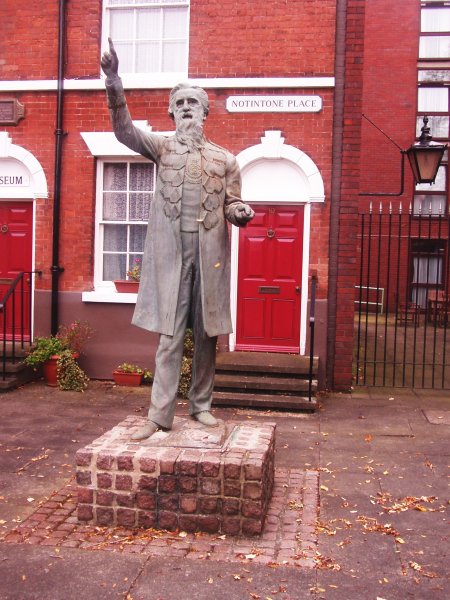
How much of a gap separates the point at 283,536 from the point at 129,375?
5.30m

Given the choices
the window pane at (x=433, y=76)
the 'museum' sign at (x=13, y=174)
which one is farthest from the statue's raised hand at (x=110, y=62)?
the window pane at (x=433, y=76)

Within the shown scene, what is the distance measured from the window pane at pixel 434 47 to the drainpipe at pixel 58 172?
564 inches

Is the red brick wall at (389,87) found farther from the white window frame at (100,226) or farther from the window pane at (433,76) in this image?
the white window frame at (100,226)

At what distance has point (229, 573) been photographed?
11.8ft

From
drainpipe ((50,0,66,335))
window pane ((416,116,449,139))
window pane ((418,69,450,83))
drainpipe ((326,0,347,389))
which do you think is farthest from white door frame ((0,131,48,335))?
window pane ((418,69,450,83))

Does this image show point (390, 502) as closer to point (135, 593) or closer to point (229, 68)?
point (135, 593)

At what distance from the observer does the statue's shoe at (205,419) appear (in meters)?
4.58

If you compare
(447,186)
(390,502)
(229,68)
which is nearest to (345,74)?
(229,68)

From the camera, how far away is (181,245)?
440cm

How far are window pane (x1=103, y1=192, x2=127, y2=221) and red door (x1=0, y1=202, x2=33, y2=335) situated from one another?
116 centimetres

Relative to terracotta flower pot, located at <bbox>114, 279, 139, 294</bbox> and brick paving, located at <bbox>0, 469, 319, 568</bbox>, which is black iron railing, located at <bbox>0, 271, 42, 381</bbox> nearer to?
terracotta flower pot, located at <bbox>114, 279, 139, 294</bbox>

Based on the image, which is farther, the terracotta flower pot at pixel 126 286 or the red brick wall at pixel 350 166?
the terracotta flower pot at pixel 126 286

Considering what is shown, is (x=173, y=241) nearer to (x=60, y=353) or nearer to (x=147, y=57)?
(x=60, y=353)

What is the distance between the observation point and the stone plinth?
4.03 meters
